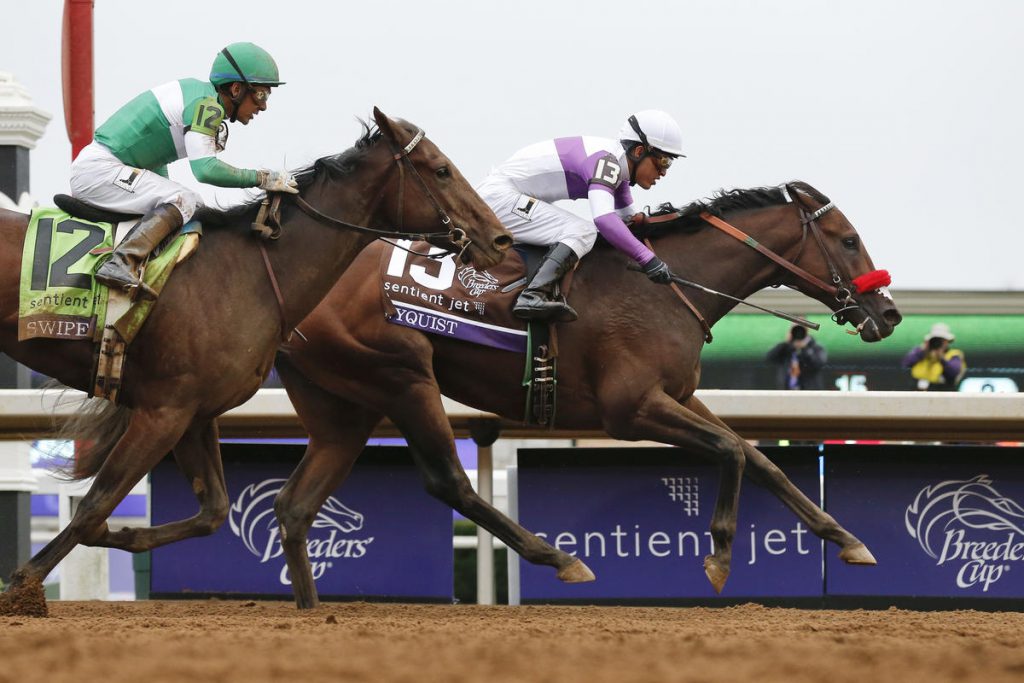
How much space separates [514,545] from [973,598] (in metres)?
3.16

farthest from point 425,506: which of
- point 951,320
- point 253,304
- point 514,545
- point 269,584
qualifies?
point 951,320

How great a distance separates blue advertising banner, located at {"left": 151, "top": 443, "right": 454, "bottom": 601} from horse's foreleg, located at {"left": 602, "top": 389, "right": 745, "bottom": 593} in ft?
6.93

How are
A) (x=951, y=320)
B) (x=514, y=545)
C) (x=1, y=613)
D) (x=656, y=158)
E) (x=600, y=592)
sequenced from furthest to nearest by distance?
(x=951, y=320) → (x=600, y=592) → (x=656, y=158) → (x=514, y=545) → (x=1, y=613)

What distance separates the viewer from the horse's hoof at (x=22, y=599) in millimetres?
5938

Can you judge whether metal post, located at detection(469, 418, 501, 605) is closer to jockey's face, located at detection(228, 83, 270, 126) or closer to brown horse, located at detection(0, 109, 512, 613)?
brown horse, located at detection(0, 109, 512, 613)

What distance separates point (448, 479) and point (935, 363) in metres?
6.62

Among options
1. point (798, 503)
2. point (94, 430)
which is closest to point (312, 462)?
point (94, 430)

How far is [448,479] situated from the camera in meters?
6.94

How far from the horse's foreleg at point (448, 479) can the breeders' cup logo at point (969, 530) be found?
2.77m

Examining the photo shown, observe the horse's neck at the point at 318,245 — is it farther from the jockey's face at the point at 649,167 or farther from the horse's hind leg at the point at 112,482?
the jockey's face at the point at 649,167

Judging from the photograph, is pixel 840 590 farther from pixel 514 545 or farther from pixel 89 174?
pixel 89 174

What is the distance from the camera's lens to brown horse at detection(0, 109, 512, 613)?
6055 mm

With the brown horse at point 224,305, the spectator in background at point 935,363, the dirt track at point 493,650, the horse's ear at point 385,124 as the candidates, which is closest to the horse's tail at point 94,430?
the brown horse at point 224,305

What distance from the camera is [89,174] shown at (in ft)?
20.7
